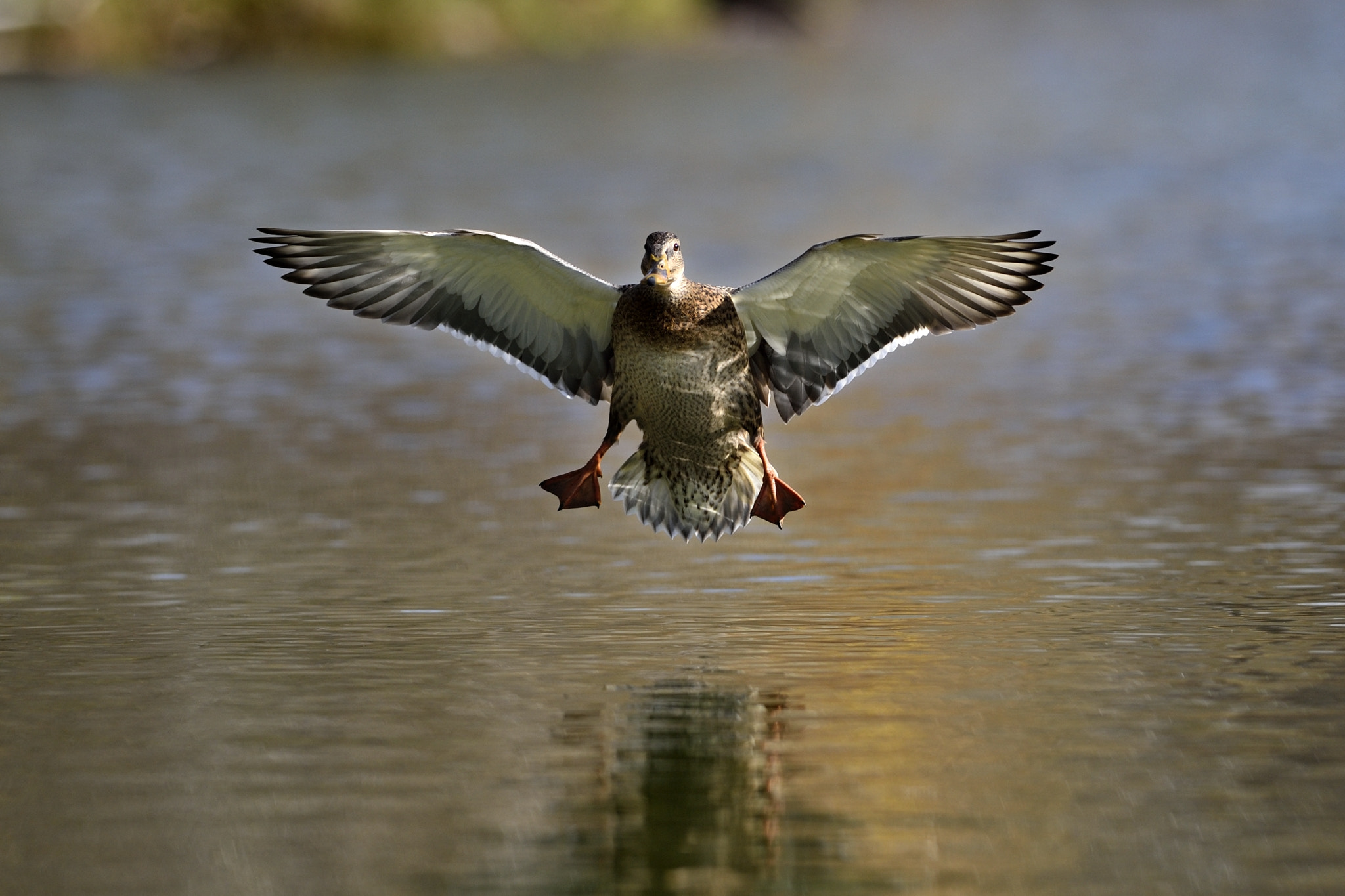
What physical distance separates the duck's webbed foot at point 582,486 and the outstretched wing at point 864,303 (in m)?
0.76

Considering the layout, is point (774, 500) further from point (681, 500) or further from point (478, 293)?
point (478, 293)

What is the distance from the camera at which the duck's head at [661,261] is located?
8.76m

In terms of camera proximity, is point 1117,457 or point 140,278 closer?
point 1117,457

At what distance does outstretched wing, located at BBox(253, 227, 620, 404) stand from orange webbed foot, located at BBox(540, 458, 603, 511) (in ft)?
1.37

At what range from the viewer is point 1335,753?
6.55 meters

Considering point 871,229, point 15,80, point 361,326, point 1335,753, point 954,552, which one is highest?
point 15,80

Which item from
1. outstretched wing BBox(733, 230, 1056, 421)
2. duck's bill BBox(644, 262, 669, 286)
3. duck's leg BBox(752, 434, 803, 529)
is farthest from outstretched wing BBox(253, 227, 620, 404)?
duck's leg BBox(752, 434, 803, 529)

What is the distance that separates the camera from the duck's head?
8.76 meters

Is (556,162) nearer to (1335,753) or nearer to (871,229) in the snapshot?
(871,229)

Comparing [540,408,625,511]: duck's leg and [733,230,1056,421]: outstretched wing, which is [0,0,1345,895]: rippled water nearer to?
[540,408,625,511]: duck's leg

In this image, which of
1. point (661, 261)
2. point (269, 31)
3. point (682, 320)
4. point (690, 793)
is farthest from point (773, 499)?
point (269, 31)

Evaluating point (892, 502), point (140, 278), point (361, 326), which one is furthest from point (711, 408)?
point (140, 278)

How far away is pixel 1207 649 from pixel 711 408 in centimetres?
218

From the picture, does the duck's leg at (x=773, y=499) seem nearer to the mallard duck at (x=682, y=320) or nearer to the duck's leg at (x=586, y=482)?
the mallard duck at (x=682, y=320)
